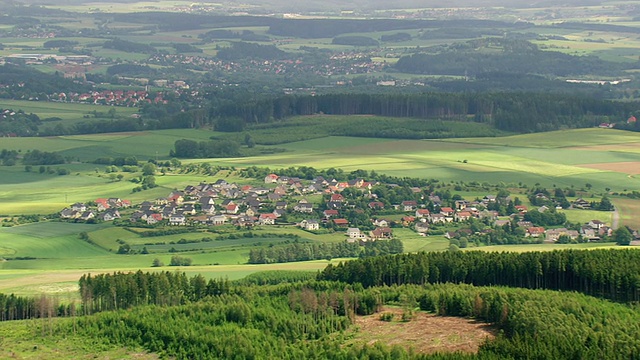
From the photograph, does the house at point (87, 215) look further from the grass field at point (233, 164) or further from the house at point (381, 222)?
the house at point (381, 222)

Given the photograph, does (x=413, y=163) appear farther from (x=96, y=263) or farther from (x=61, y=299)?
(x=61, y=299)

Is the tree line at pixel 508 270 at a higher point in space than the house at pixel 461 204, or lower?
higher

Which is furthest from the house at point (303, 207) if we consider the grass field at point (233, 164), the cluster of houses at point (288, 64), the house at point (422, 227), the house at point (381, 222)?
the cluster of houses at point (288, 64)

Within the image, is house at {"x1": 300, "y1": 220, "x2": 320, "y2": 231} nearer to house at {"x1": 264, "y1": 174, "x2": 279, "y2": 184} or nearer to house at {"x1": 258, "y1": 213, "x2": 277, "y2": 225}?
house at {"x1": 258, "y1": 213, "x2": 277, "y2": 225}

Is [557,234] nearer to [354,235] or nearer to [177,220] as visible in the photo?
[354,235]

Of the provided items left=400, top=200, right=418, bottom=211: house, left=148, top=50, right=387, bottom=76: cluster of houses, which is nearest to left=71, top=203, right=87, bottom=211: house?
left=400, top=200, right=418, bottom=211: house

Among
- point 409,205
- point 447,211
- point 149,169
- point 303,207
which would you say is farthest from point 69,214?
point 447,211

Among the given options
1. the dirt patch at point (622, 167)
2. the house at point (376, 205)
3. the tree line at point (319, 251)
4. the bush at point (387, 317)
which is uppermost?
the bush at point (387, 317)

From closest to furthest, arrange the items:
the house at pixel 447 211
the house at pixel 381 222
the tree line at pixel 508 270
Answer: the tree line at pixel 508 270 → the house at pixel 381 222 → the house at pixel 447 211
